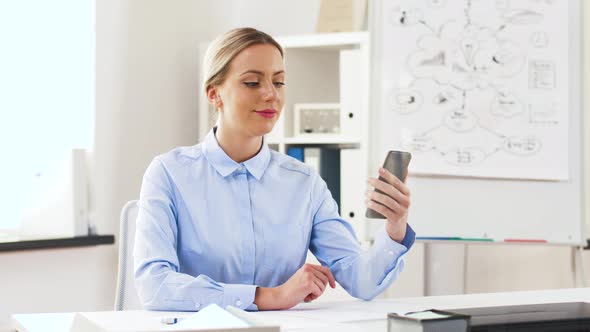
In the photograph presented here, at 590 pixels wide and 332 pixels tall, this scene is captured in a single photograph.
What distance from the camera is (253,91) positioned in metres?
1.92

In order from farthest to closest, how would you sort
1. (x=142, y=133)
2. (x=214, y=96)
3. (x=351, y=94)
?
1. (x=142, y=133)
2. (x=351, y=94)
3. (x=214, y=96)

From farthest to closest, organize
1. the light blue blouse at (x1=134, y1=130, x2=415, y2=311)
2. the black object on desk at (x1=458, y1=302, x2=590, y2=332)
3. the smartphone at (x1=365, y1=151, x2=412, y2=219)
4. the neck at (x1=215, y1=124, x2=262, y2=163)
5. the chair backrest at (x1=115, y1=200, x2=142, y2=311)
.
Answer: the chair backrest at (x1=115, y1=200, x2=142, y2=311)
the neck at (x1=215, y1=124, x2=262, y2=163)
the light blue blouse at (x1=134, y1=130, x2=415, y2=311)
the smartphone at (x1=365, y1=151, x2=412, y2=219)
the black object on desk at (x1=458, y1=302, x2=590, y2=332)

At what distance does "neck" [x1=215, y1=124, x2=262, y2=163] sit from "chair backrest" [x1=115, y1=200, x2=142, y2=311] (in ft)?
0.95

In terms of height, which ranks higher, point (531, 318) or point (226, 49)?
point (226, 49)

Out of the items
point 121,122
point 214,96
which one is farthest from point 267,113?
point 121,122

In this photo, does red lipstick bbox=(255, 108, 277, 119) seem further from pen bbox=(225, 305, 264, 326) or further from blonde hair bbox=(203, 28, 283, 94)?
pen bbox=(225, 305, 264, 326)

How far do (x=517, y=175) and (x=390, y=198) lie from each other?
5.05 ft

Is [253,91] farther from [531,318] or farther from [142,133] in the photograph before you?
[142,133]

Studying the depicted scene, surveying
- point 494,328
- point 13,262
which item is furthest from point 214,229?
point 13,262

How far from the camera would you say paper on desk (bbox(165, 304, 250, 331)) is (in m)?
1.17

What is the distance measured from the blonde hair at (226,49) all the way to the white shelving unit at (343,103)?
138 cm

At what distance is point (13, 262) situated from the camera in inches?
122

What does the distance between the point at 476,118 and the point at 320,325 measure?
5.96 feet

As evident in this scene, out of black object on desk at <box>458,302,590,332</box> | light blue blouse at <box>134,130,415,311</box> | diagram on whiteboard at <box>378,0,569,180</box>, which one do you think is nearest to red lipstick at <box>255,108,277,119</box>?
light blue blouse at <box>134,130,415,311</box>
